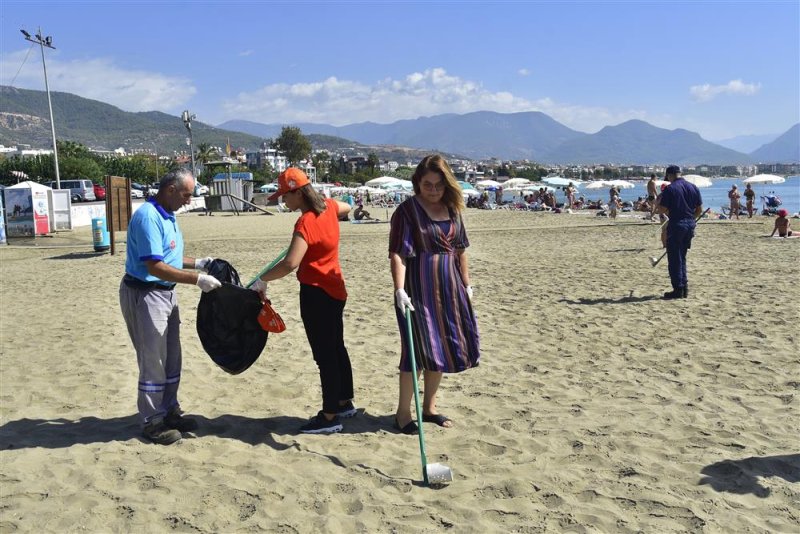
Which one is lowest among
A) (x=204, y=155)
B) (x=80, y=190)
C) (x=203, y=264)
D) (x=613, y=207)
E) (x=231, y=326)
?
(x=231, y=326)

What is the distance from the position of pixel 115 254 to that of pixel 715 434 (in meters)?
14.4

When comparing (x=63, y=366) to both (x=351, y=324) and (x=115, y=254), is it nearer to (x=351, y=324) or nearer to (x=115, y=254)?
(x=351, y=324)

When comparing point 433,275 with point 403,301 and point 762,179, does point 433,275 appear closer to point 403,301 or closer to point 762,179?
point 403,301

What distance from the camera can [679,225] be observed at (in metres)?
8.30

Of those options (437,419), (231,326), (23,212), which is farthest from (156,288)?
(23,212)

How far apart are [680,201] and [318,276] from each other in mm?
5920

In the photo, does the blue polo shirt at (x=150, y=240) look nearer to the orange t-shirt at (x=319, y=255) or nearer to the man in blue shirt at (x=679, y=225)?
the orange t-shirt at (x=319, y=255)

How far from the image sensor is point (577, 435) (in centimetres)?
417

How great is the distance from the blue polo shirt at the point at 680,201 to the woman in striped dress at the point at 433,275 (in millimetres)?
5312

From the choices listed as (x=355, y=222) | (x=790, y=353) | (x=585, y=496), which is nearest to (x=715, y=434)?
(x=585, y=496)

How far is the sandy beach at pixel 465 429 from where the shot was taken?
3.25 m

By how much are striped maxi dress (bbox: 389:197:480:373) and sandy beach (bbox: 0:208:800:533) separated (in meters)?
0.59

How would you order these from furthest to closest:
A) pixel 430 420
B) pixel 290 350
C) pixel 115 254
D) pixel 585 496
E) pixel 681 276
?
1. pixel 115 254
2. pixel 681 276
3. pixel 290 350
4. pixel 430 420
5. pixel 585 496

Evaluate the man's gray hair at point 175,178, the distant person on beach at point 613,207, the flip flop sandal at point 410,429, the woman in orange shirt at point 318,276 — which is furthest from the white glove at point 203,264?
the distant person on beach at point 613,207
